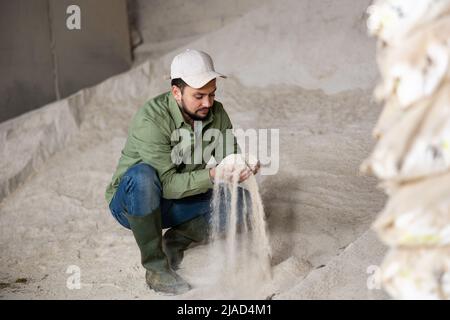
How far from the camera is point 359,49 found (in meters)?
4.41

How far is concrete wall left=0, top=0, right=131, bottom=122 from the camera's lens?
14.9ft

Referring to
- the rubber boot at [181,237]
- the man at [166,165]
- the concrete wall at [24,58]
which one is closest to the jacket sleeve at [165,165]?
the man at [166,165]

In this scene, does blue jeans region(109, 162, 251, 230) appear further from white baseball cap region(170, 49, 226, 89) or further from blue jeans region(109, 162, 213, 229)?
white baseball cap region(170, 49, 226, 89)

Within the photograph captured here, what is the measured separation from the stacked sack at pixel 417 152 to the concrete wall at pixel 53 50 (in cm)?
363

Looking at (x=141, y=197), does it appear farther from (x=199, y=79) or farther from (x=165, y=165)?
(x=199, y=79)

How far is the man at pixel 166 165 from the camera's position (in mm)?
2375

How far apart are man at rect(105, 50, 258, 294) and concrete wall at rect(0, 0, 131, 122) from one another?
235 centimetres

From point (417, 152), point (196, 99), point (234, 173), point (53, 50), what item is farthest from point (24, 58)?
point (417, 152)

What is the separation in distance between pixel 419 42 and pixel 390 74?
97mm

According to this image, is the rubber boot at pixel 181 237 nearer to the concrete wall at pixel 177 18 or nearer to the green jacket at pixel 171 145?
the green jacket at pixel 171 145

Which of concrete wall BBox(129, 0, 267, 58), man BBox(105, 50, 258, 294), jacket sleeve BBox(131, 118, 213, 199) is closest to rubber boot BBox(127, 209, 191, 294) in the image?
man BBox(105, 50, 258, 294)
